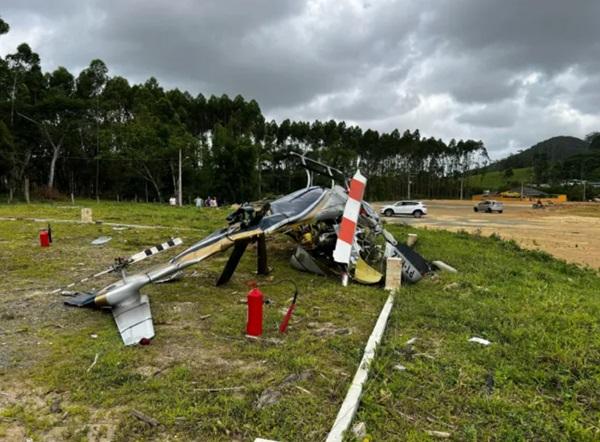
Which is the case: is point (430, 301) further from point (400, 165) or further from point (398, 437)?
point (400, 165)

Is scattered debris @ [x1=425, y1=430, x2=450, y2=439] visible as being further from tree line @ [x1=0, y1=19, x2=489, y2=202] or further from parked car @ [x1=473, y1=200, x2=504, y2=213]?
parked car @ [x1=473, y1=200, x2=504, y2=213]

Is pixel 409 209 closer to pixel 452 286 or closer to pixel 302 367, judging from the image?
pixel 452 286

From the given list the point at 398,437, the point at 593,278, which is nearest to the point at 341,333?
the point at 398,437

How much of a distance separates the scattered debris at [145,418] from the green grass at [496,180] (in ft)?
344

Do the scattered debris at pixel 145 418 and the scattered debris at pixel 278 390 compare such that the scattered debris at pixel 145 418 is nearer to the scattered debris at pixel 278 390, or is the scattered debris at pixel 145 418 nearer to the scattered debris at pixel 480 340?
the scattered debris at pixel 278 390

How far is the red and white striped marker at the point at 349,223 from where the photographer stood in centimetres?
655

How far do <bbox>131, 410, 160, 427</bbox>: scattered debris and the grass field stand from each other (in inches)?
0.7

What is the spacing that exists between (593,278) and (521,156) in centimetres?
16810

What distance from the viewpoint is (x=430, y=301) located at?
19.9 ft

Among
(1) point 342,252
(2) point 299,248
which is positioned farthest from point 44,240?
(1) point 342,252

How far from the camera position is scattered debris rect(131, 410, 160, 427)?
2.85m

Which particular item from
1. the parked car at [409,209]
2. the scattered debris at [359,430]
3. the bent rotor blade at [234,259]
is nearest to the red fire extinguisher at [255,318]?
the scattered debris at [359,430]

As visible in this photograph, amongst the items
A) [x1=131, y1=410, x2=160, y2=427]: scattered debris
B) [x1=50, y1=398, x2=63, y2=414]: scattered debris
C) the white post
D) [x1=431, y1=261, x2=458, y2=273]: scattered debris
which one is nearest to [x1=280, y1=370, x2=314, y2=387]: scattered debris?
the white post

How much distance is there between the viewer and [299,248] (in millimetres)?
8312
